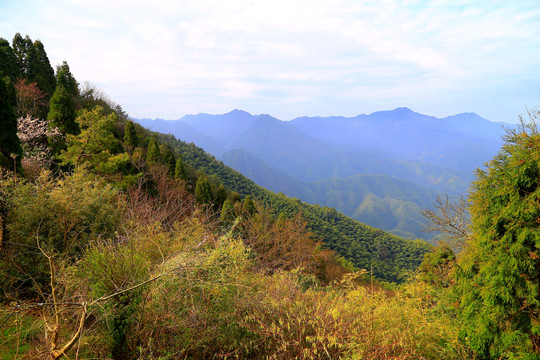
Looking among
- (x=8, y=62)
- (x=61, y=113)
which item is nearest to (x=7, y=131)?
(x=61, y=113)

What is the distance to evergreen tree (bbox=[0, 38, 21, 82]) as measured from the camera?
22.6 meters

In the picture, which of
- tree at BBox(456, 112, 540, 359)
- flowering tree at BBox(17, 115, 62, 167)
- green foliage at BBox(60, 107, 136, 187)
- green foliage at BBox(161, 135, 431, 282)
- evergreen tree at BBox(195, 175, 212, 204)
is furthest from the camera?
green foliage at BBox(161, 135, 431, 282)

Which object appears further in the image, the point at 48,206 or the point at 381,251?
the point at 381,251

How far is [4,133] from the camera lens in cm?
1080

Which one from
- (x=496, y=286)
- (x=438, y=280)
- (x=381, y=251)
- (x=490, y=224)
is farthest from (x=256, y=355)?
(x=381, y=251)

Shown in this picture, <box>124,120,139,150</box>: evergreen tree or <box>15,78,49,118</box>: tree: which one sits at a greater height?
<box>15,78,49,118</box>: tree

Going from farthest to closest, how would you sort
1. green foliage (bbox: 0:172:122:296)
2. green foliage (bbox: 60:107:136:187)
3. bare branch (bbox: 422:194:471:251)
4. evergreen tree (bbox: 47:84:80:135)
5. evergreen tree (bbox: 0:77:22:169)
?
evergreen tree (bbox: 47:84:80:135) → green foliage (bbox: 60:107:136:187) → evergreen tree (bbox: 0:77:22:169) → bare branch (bbox: 422:194:471:251) → green foliage (bbox: 0:172:122:296)

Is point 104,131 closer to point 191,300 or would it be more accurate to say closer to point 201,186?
point 201,186

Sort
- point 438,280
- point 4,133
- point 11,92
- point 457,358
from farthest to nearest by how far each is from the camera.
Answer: point 11,92 → point 438,280 → point 4,133 → point 457,358

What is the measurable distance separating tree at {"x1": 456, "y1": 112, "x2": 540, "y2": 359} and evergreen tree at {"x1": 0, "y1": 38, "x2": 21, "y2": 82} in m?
32.6

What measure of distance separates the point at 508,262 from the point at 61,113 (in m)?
22.9

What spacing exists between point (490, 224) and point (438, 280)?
8.82 meters

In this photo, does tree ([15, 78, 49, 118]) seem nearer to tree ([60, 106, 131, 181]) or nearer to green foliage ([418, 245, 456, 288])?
tree ([60, 106, 131, 181])

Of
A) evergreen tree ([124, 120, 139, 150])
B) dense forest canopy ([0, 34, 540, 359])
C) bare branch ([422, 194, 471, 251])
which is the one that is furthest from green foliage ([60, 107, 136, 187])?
bare branch ([422, 194, 471, 251])
